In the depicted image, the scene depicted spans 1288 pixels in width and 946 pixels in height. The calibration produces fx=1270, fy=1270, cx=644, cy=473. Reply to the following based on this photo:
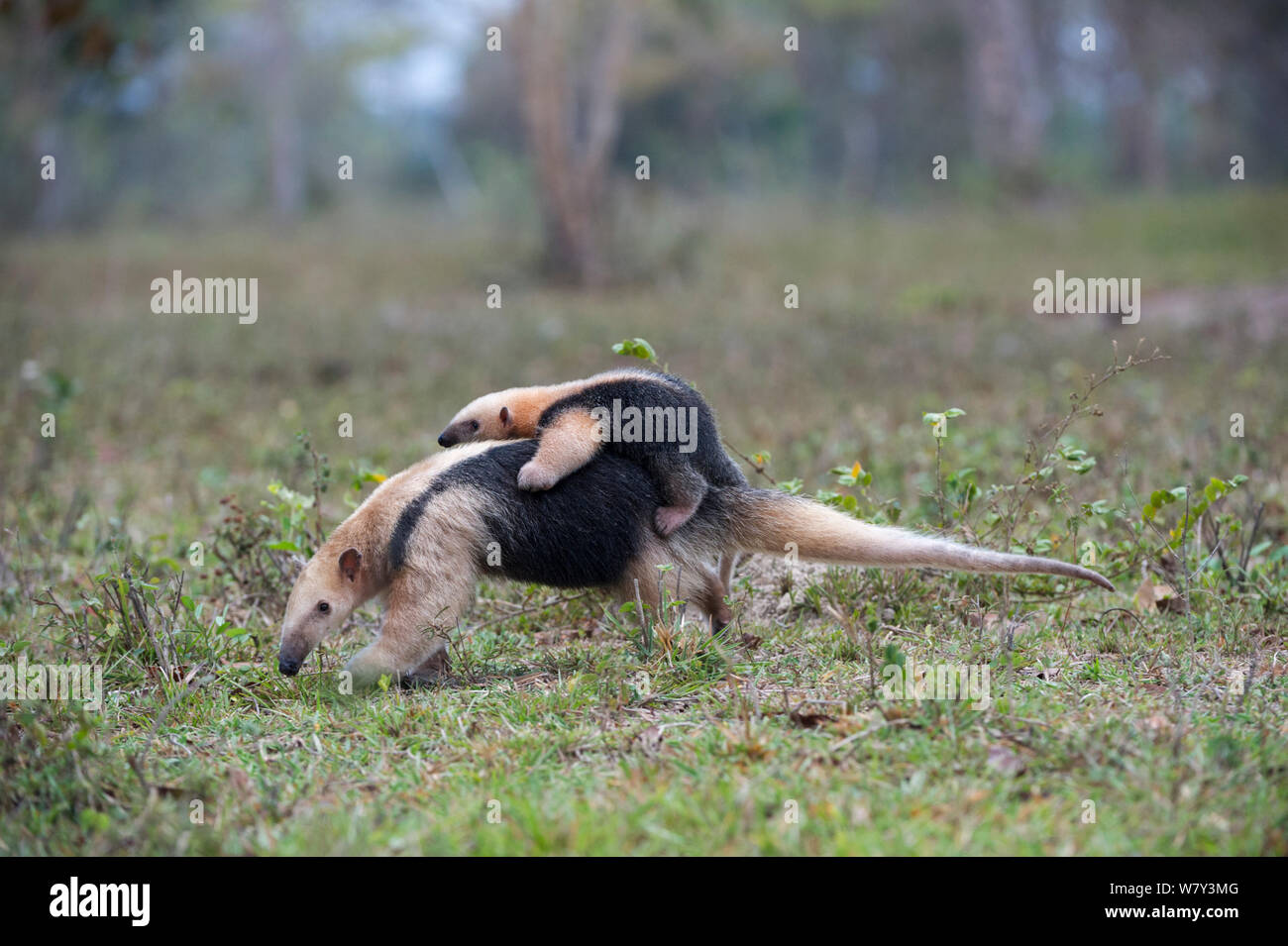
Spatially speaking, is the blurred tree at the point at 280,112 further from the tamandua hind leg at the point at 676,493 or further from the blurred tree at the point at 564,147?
the tamandua hind leg at the point at 676,493

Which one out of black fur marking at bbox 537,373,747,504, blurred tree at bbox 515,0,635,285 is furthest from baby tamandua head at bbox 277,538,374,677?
blurred tree at bbox 515,0,635,285

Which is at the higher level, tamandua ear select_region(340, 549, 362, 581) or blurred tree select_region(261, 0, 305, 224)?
blurred tree select_region(261, 0, 305, 224)

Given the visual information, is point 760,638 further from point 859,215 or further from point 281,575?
point 859,215

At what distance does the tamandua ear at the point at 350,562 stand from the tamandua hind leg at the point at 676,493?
0.92 meters

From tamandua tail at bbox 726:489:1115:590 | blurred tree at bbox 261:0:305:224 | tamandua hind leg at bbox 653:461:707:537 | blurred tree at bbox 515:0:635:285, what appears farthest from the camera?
blurred tree at bbox 261:0:305:224

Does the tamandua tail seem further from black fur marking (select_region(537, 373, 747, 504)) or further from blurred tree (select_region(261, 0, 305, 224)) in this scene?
blurred tree (select_region(261, 0, 305, 224))

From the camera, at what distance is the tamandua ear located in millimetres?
3777

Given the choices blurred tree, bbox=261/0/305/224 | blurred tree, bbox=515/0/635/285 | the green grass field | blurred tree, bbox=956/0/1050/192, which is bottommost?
the green grass field

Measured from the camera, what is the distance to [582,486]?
3.91 meters

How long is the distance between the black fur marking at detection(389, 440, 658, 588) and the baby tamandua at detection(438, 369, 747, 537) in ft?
0.17

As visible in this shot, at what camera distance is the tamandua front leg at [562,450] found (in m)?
3.82

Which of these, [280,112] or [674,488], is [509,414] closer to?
[674,488]

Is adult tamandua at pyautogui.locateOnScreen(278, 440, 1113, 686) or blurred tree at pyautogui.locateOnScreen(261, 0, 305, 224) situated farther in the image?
blurred tree at pyautogui.locateOnScreen(261, 0, 305, 224)
